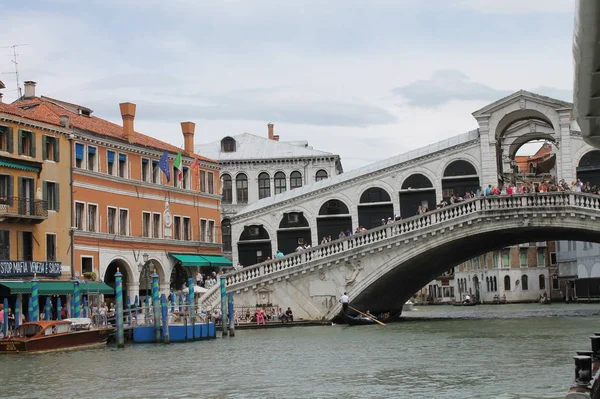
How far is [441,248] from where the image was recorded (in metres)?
34.3

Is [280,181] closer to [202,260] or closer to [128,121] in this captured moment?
[202,260]

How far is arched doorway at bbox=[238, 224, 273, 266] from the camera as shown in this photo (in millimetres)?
40906

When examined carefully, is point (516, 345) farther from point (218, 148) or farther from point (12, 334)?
point (218, 148)

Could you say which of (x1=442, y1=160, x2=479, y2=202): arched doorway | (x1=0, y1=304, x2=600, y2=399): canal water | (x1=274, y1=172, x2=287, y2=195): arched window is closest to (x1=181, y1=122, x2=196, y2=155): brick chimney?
(x1=442, y1=160, x2=479, y2=202): arched doorway

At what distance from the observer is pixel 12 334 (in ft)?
84.2

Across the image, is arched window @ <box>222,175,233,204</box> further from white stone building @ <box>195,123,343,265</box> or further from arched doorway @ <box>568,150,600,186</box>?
arched doorway @ <box>568,150,600,186</box>

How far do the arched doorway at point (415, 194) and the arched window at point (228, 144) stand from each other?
1556cm

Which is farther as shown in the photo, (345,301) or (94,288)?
(345,301)

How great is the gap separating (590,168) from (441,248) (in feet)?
22.0

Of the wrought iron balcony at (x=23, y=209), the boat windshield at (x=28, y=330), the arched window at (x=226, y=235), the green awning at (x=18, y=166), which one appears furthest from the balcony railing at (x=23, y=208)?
the arched window at (x=226, y=235)

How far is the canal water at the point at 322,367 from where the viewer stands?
16.3 m

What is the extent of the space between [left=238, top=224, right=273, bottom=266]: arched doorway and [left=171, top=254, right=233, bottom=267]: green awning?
798 mm

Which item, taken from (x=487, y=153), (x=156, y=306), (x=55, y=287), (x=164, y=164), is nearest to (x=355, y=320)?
(x=487, y=153)

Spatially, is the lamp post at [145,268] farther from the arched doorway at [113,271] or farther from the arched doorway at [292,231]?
the arched doorway at [292,231]
